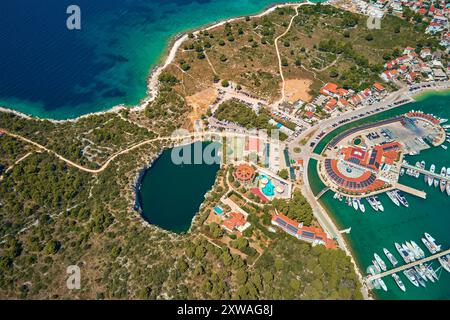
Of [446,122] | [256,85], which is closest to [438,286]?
[446,122]

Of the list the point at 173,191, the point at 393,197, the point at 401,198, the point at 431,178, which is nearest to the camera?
the point at 401,198

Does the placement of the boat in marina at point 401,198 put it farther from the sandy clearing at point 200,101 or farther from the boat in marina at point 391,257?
the sandy clearing at point 200,101

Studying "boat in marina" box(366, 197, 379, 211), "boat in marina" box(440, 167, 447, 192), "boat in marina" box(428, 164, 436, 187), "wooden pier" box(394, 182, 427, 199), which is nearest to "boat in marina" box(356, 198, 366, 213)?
"boat in marina" box(366, 197, 379, 211)

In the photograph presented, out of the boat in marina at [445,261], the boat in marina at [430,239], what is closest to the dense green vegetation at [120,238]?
the boat in marina at [445,261]

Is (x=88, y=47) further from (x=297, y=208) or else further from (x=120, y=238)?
(x=297, y=208)

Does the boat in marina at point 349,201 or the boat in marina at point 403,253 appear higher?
the boat in marina at point 349,201

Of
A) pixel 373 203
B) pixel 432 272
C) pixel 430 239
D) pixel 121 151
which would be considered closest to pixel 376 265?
pixel 432 272

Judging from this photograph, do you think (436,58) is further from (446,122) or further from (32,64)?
(32,64)

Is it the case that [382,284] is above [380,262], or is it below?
below
